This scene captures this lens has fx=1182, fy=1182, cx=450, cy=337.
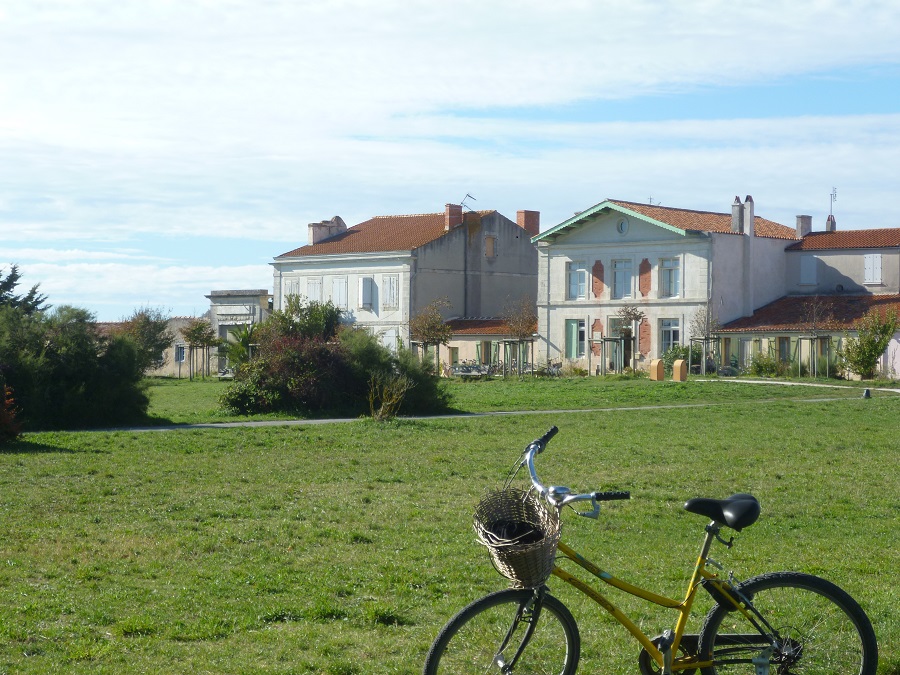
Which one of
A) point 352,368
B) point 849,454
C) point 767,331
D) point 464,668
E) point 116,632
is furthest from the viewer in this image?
point 767,331

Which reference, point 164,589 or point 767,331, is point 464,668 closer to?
point 164,589

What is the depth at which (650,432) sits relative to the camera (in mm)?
22672

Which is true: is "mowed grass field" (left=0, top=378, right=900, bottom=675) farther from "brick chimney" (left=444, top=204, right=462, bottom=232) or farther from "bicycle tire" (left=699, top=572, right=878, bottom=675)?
"brick chimney" (left=444, top=204, right=462, bottom=232)

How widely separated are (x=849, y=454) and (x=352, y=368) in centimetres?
1507

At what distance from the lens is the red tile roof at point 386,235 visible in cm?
6600

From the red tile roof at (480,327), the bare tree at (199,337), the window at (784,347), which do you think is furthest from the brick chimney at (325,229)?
the window at (784,347)

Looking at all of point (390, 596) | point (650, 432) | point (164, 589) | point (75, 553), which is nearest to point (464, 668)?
point (390, 596)

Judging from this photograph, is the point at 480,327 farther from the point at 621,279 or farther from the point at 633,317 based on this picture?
the point at 633,317

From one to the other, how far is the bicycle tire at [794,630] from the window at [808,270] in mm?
53777

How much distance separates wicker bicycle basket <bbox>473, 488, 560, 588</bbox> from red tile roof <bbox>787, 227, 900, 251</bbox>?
53.3 metres

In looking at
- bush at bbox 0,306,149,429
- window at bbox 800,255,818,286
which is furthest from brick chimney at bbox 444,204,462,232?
Result: bush at bbox 0,306,149,429

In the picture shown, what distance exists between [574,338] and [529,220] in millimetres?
12732

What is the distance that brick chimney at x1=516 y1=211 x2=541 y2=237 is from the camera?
226 feet

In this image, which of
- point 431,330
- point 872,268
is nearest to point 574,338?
point 431,330
